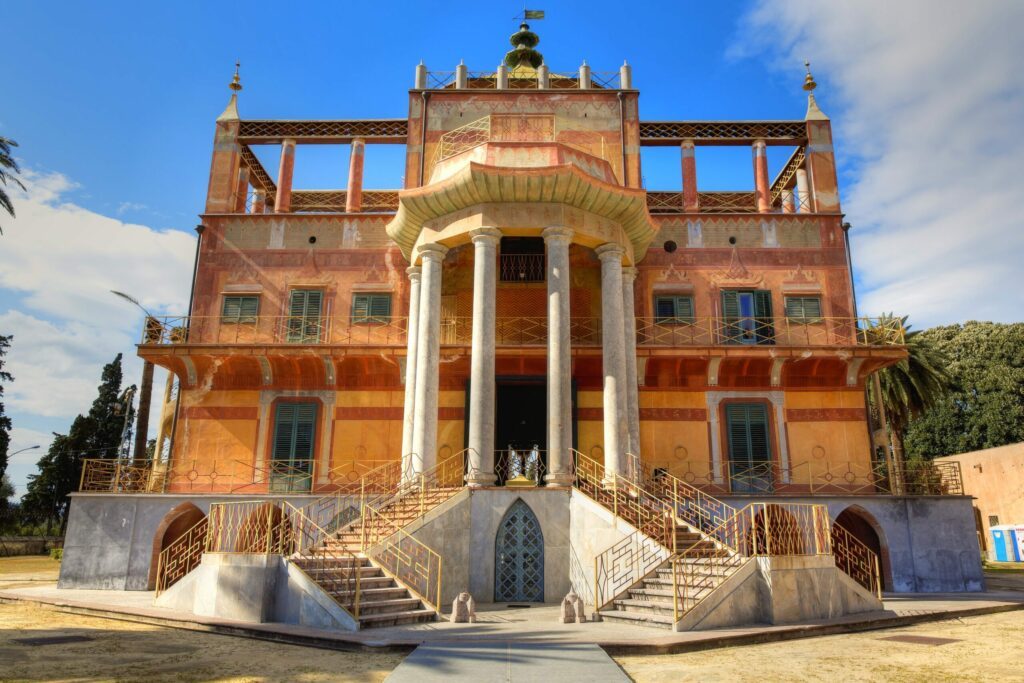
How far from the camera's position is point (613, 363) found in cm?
1770

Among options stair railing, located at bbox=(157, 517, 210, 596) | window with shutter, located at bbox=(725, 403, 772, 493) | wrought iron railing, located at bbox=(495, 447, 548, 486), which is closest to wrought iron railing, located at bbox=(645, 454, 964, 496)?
window with shutter, located at bbox=(725, 403, 772, 493)

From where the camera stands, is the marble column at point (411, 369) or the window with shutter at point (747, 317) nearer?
the marble column at point (411, 369)

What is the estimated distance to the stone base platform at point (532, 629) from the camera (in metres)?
10.1

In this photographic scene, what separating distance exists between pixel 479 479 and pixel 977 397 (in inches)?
1765

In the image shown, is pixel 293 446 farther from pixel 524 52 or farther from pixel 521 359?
pixel 524 52

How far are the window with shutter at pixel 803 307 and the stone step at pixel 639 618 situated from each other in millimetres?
13570

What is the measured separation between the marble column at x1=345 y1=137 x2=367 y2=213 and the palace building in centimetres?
12

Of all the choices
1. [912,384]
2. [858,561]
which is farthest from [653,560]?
[912,384]

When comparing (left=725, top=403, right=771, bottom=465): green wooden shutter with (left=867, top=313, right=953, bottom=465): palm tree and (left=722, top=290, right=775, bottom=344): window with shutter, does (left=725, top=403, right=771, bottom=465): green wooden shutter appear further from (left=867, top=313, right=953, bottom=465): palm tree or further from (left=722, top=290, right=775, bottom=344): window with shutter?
(left=867, top=313, right=953, bottom=465): palm tree

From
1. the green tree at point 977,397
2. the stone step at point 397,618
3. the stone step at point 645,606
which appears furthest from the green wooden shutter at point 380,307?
the green tree at point 977,397

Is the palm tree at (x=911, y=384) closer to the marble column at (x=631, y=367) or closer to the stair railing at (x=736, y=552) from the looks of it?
the marble column at (x=631, y=367)

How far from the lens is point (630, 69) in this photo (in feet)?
78.9

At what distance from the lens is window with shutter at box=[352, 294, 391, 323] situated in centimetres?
2269

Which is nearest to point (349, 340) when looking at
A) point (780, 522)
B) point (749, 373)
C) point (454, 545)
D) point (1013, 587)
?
point (454, 545)
